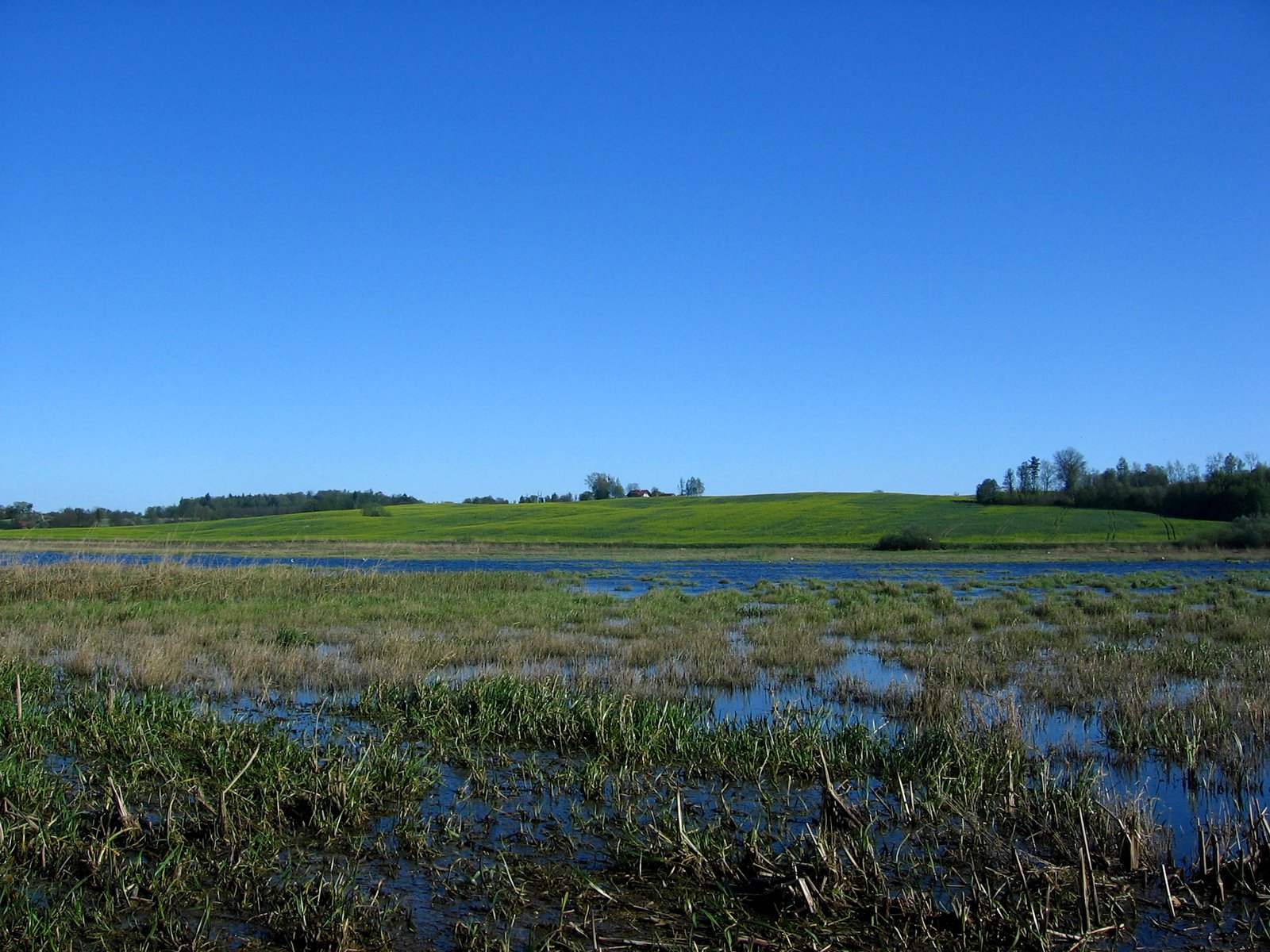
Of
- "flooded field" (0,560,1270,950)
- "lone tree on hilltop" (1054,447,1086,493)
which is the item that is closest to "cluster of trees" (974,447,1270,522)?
"lone tree on hilltop" (1054,447,1086,493)

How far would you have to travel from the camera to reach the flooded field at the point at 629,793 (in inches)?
219

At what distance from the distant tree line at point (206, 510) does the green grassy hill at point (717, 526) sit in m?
10.1

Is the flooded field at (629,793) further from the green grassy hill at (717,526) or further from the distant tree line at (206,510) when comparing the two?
the distant tree line at (206,510)

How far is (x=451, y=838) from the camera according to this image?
684 centimetres

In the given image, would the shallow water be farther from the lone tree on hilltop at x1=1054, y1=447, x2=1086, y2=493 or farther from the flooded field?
the lone tree on hilltop at x1=1054, y1=447, x2=1086, y2=493

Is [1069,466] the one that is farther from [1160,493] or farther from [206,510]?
[206,510]

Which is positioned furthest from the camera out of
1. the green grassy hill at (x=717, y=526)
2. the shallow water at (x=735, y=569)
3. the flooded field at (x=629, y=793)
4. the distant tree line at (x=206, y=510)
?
the distant tree line at (x=206, y=510)

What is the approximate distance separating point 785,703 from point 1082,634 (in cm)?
910

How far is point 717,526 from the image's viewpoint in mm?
75812

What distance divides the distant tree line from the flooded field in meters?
91.5

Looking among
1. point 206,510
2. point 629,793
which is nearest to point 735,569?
point 629,793

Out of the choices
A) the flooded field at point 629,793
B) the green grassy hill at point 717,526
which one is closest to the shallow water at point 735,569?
the green grassy hill at point 717,526

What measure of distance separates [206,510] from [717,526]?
228 feet

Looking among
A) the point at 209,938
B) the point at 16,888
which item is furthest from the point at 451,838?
the point at 16,888
